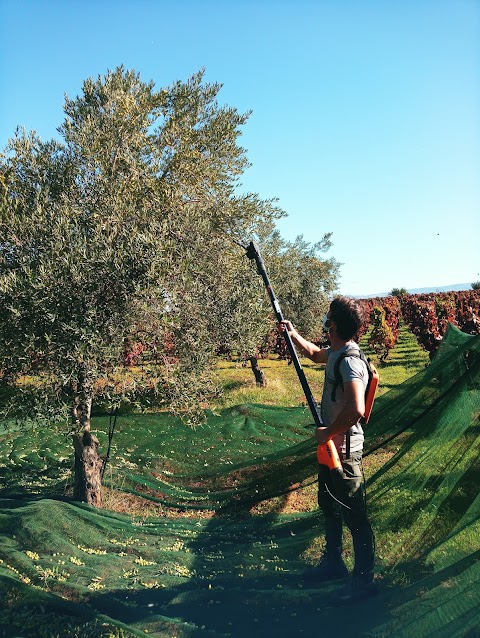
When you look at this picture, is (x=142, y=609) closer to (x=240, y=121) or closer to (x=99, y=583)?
(x=99, y=583)

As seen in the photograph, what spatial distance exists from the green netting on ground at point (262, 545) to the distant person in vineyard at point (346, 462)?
0.66 ft

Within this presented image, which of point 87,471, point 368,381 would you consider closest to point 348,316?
point 368,381

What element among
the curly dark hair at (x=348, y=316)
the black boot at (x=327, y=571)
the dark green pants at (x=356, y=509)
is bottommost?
the black boot at (x=327, y=571)

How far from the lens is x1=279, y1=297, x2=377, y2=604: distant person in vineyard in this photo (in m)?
3.74

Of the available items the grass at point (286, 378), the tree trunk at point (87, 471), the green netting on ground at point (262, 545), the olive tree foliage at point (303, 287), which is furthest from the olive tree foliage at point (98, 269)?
the olive tree foliage at point (303, 287)

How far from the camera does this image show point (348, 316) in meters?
4.01

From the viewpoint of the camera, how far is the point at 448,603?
10.2 feet

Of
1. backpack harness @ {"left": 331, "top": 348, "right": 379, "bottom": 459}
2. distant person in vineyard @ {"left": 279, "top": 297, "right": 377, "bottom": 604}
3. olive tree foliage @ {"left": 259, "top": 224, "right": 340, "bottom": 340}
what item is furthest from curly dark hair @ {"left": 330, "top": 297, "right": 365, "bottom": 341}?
olive tree foliage @ {"left": 259, "top": 224, "right": 340, "bottom": 340}

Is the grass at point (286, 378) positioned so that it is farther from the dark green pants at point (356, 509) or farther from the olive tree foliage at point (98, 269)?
the dark green pants at point (356, 509)

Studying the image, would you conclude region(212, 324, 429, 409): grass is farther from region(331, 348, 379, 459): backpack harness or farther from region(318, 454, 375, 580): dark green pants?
region(331, 348, 379, 459): backpack harness

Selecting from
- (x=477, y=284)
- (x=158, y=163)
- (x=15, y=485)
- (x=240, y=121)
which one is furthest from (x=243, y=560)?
(x=477, y=284)

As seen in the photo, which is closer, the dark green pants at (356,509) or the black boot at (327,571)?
the dark green pants at (356,509)

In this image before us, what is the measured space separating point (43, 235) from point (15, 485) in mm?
4678

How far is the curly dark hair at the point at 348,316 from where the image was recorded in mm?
4008
